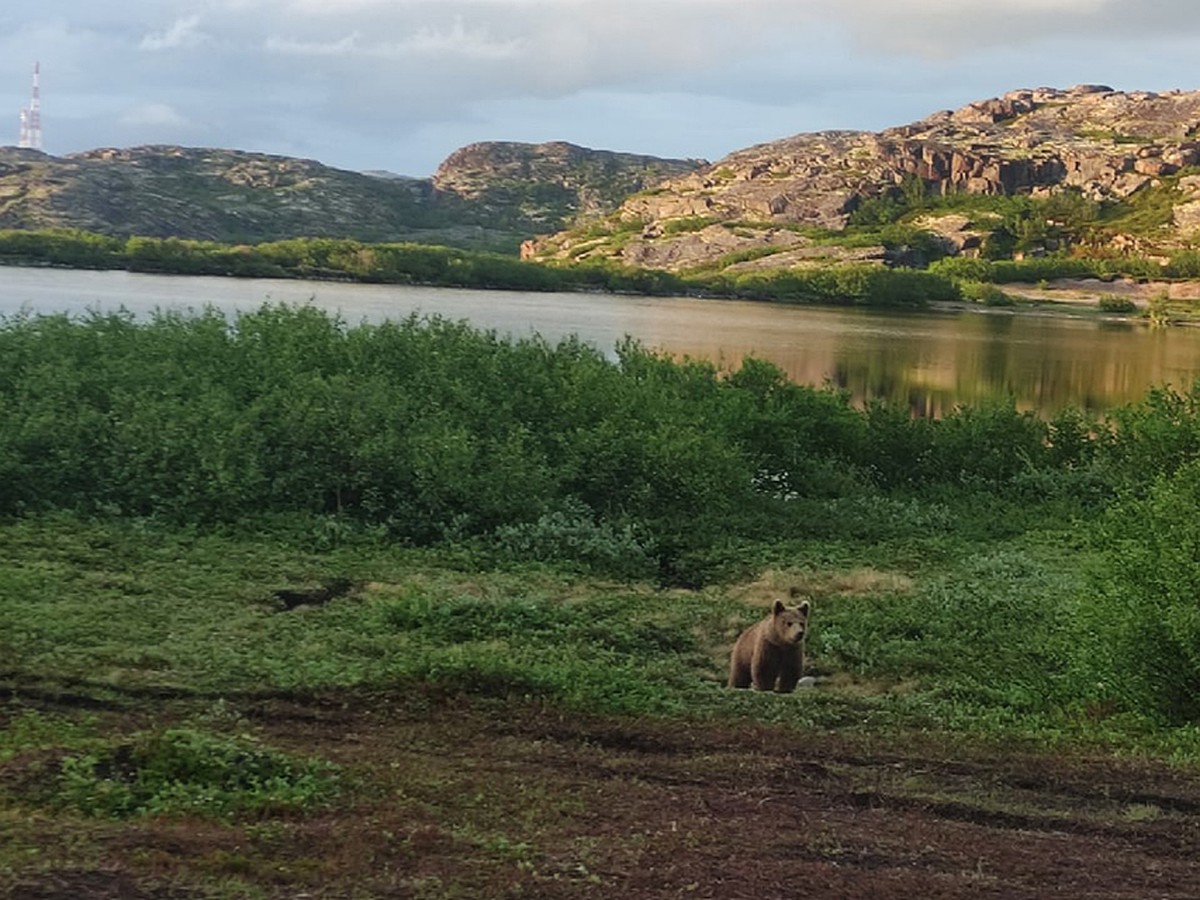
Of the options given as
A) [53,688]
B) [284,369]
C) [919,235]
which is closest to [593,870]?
[53,688]

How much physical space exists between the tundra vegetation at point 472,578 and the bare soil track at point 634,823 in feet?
0.20

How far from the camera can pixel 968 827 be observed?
28.0 ft

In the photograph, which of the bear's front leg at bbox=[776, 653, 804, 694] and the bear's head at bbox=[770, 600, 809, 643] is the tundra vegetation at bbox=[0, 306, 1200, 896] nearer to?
the bear's front leg at bbox=[776, 653, 804, 694]

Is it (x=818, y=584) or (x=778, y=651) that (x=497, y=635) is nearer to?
(x=778, y=651)

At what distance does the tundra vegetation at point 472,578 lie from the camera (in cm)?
823

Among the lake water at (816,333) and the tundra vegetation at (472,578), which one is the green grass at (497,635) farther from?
the lake water at (816,333)

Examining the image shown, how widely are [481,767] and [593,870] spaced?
260cm

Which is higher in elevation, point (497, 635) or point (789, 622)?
point (789, 622)

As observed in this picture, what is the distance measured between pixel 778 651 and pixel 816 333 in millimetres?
67077

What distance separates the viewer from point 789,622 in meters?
13.6

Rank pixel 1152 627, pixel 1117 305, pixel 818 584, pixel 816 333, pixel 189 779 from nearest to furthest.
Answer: pixel 189 779
pixel 1152 627
pixel 818 584
pixel 816 333
pixel 1117 305

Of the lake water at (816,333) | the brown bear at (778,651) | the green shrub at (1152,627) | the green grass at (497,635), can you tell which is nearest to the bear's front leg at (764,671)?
the brown bear at (778,651)

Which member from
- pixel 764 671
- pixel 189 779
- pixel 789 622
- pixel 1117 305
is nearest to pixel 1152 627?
pixel 789 622

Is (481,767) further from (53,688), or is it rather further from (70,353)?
(70,353)
